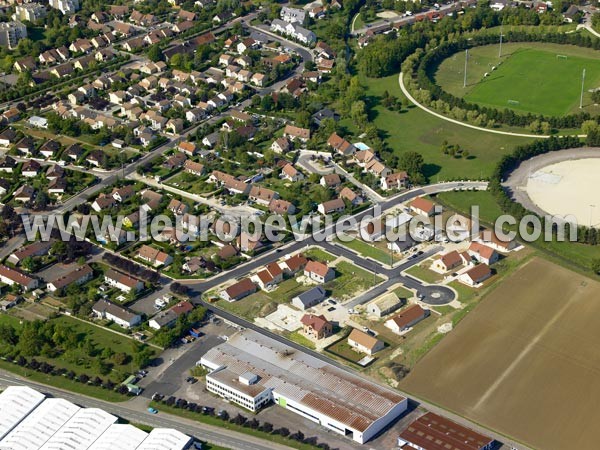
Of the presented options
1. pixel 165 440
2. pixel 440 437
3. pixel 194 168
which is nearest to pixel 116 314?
pixel 165 440

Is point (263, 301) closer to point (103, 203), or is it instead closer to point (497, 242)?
point (497, 242)

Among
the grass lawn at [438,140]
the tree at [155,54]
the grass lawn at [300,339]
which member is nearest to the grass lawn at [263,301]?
the grass lawn at [300,339]

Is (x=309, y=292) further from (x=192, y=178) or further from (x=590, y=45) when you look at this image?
(x=590, y=45)

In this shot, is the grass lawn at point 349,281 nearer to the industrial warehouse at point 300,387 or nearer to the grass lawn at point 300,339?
the grass lawn at point 300,339

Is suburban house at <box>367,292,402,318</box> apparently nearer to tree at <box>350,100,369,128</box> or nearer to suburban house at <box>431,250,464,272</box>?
suburban house at <box>431,250,464,272</box>

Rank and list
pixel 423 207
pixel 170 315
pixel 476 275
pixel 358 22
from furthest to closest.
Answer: pixel 358 22 < pixel 423 207 < pixel 476 275 < pixel 170 315

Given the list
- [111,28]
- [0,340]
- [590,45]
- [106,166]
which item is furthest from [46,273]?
[590,45]

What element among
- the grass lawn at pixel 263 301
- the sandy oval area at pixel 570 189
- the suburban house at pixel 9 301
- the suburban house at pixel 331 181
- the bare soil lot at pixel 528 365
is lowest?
the bare soil lot at pixel 528 365
